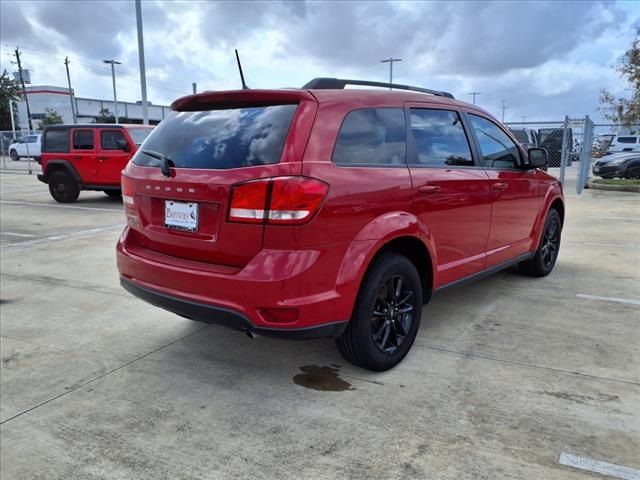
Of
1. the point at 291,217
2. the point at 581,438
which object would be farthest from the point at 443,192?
the point at 581,438

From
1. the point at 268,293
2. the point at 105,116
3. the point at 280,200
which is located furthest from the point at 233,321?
the point at 105,116

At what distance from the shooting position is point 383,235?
9.69ft

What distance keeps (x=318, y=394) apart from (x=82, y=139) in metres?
11.1

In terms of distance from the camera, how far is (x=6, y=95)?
157 feet

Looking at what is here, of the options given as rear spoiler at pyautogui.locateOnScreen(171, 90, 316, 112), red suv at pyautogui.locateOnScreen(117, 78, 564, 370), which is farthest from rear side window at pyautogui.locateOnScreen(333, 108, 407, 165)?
rear spoiler at pyautogui.locateOnScreen(171, 90, 316, 112)

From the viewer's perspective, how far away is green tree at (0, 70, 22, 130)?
1882 inches

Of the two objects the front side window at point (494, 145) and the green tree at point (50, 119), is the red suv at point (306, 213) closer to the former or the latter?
the front side window at point (494, 145)

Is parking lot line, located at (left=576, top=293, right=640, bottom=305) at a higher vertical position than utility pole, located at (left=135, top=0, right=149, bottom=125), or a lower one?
lower

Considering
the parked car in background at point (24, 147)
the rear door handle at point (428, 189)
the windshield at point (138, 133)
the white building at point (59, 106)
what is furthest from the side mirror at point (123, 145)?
the white building at point (59, 106)

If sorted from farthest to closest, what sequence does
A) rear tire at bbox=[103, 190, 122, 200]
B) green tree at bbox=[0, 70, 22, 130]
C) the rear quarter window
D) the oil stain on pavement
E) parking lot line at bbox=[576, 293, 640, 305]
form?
green tree at bbox=[0, 70, 22, 130] < the rear quarter window < rear tire at bbox=[103, 190, 122, 200] < parking lot line at bbox=[576, 293, 640, 305] < the oil stain on pavement

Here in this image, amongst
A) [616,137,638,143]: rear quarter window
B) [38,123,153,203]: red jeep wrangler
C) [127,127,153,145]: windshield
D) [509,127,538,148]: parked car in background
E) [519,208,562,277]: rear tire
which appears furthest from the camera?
[616,137,638,143]: rear quarter window

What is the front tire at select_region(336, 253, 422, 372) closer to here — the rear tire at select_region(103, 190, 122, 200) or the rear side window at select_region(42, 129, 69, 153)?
the rear tire at select_region(103, 190, 122, 200)

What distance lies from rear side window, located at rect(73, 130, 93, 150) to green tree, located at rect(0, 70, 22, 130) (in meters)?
43.0

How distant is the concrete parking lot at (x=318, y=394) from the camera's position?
2.40 meters
